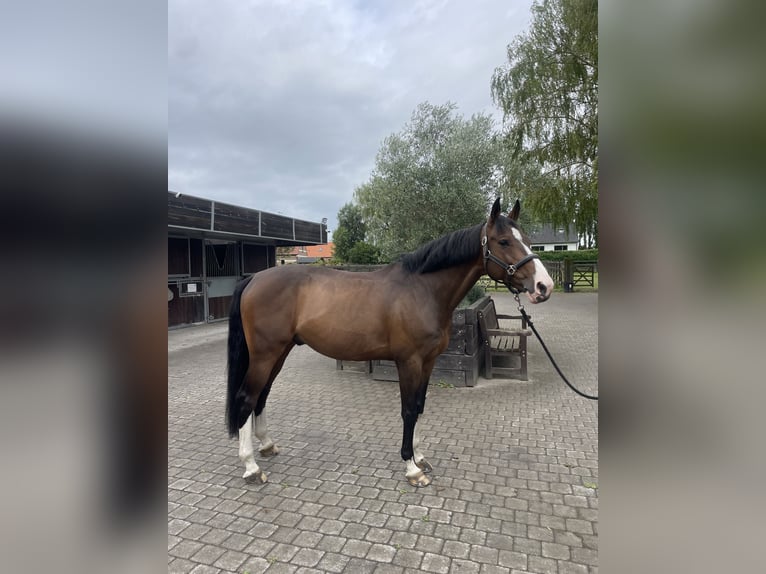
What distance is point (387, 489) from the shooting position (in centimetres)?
304

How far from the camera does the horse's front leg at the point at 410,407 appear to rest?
3.14m

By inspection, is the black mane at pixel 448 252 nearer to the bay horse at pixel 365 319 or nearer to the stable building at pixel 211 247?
the bay horse at pixel 365 319

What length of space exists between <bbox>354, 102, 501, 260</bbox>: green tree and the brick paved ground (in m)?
4.54

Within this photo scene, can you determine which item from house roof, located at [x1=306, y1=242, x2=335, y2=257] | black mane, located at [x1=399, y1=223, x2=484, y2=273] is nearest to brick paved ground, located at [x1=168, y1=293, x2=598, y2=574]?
black mane, located at [x1=399, y1=223, x2=484, y2=273]

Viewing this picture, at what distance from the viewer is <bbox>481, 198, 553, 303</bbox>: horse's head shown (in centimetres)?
278

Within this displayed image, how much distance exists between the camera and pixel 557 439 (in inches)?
154

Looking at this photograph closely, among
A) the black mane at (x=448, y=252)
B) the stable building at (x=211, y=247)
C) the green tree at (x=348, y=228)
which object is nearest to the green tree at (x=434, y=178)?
the stable building at (x=211, y=247)

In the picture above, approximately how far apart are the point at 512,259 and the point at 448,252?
0.54m

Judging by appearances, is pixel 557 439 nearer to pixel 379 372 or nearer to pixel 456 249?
pixel 456 249

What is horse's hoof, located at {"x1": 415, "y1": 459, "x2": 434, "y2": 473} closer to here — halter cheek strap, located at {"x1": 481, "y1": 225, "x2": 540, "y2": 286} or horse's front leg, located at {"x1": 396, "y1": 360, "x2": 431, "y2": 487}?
horse's front leg, located at {"x1": 396, "y1": 360, "x2": 431, "y2": 487}

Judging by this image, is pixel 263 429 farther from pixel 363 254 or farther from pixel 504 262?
pixel 363 254
